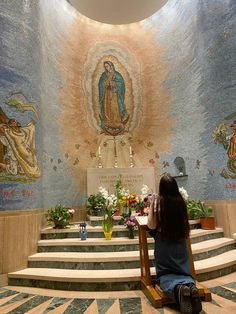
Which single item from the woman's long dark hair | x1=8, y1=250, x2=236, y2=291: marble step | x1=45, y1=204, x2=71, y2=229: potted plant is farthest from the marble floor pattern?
x1=45, y1=204, x2=71, y2=229: potted plant

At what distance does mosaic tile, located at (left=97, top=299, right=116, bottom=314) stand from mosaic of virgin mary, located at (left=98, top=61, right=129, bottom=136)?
6.61 meters

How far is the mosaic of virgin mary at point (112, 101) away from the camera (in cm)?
955

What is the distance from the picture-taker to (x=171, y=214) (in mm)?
3176

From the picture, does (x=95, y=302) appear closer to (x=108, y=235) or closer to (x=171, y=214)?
(x=171, y=214)

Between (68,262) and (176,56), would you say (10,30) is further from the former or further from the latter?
(176,56)

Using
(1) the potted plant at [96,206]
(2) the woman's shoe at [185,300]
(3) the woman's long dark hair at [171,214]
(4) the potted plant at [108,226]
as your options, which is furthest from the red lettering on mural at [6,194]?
(2) the woman's shoe at [185,300]

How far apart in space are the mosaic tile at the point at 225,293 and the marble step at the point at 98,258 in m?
0.92

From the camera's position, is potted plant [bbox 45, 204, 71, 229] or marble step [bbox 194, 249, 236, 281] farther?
potted plant [bbox 45, 204, 71, 229]

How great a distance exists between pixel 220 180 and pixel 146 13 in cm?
667

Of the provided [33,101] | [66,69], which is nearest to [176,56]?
[66,69]

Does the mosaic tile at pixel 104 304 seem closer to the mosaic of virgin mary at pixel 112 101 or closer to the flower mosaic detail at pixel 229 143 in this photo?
the flower mosaic detail at pixel 229 143

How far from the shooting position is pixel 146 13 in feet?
30.3

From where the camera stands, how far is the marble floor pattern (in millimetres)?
3195

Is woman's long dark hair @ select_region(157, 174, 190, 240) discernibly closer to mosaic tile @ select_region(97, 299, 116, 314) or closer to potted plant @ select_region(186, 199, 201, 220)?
mosaic tile @ select_region(97, 299, 116, 314)
